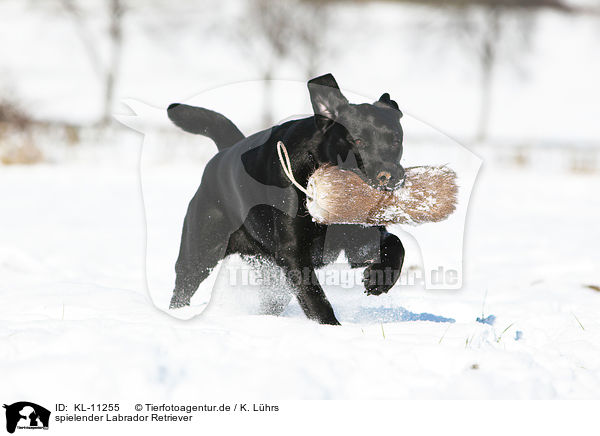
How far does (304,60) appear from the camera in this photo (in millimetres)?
20406

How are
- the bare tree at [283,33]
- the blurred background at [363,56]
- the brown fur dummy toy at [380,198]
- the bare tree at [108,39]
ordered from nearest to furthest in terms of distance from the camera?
the brown fur dummy toy at [380,198], the bare tree at [108,39], the blurred background at [363,56], the bare tree at [283,33]

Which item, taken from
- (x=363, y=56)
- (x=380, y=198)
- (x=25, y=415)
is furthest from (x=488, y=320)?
(x=363, y=56)

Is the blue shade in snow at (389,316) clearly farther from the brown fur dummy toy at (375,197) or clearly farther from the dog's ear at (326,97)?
the dog's ear at (326,97)

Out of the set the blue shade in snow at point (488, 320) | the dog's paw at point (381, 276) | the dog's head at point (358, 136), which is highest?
the dog's head at point (358, 136)

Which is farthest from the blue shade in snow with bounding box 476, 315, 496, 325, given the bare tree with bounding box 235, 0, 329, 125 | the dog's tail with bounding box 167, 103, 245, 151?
the bare tree with bounding box 235, 0, 329, 125

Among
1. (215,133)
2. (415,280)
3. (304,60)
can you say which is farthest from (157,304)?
(304,60)

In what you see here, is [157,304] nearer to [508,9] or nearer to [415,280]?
[415,280]

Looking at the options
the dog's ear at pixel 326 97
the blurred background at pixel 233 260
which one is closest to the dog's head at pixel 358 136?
the dog's ear at pixel 326 97

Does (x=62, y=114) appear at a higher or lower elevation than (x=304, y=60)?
lower

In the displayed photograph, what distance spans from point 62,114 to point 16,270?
17768mm

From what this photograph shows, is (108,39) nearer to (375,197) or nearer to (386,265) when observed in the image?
(386,265)

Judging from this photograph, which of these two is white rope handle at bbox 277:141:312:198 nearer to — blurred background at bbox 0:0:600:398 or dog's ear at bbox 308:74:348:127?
dog's ear at bbox 308:74:348:127

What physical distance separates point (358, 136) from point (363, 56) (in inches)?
871

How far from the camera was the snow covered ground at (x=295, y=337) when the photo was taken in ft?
6.30
